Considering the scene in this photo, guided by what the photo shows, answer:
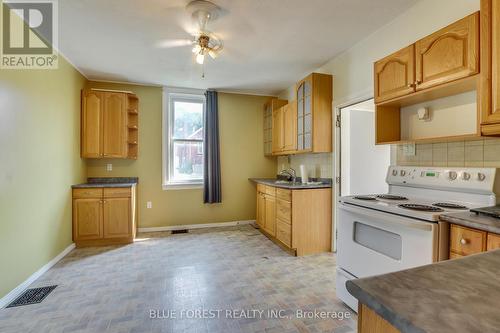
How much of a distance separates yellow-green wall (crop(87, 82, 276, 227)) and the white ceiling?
0.78 meters

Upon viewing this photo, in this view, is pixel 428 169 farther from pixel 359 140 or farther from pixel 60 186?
pixel 60 186

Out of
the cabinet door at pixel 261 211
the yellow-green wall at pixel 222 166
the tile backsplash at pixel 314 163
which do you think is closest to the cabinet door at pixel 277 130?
the tile backsplash at pixel 314 163

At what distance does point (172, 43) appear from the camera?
9.37 ft

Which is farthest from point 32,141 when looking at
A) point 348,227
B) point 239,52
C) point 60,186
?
point 348,227

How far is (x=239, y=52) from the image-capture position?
310 centimetres

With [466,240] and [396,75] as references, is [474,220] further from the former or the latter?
[396,75]

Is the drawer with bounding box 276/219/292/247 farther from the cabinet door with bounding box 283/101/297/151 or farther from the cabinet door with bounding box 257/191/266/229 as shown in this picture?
the cabinet door with bounding box 283/101/297/151

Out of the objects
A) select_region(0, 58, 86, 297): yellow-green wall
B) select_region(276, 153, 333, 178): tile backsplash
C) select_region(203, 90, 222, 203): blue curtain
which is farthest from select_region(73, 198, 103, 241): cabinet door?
select_region(276, 153, 333, 178): tile backsplash

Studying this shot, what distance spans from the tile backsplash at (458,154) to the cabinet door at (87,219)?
3913mm

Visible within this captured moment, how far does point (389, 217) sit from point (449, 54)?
116 centimetres

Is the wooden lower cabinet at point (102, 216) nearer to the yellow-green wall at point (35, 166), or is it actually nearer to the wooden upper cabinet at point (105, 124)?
the yellow-green wall at point (35, 166)

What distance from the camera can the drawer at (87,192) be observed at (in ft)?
11.5

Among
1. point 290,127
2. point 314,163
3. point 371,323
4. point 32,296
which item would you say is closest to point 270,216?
point 314,163

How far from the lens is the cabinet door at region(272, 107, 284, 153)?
13.9ft
